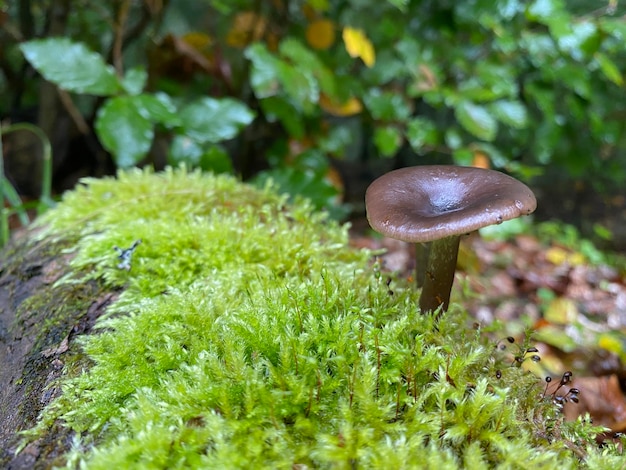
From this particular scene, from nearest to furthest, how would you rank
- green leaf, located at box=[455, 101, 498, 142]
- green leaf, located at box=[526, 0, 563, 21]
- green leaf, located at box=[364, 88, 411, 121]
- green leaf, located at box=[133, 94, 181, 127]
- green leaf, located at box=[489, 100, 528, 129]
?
green leaf, located at box=[133, 94, 181, 127] < green leaf, located at box=[526, 0, 563, 21] < green leaf, located at box=[455, 101, 498, 142] < green leaf, located at box=[489, 100, 528, 129] < green leaf, located at box=[364, 88, 411, 121]

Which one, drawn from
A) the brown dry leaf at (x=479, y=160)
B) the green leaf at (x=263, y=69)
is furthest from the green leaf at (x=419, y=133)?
the green leaf at (x=263, y=69)

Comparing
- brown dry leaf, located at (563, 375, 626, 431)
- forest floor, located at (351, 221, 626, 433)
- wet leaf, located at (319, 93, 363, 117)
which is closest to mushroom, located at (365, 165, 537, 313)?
forest floor, located at (351, 221, 626, 433)

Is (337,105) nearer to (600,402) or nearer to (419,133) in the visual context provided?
(419,133)

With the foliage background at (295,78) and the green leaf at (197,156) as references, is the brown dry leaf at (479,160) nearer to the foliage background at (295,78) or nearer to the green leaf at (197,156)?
the foliage background at (295,78)

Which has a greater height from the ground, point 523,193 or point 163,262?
point 523,193

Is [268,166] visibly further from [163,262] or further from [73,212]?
[163,262]

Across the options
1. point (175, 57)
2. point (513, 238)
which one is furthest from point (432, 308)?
point (513, 238)

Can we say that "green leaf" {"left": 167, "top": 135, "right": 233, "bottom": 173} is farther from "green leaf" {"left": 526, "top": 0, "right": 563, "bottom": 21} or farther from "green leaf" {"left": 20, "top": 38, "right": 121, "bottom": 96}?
"green leaf" {"left": 526, "top": 0, "right": 563, "bottom": 21}

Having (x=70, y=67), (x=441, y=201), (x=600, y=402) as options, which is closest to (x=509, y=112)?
(x=600, y=402)
